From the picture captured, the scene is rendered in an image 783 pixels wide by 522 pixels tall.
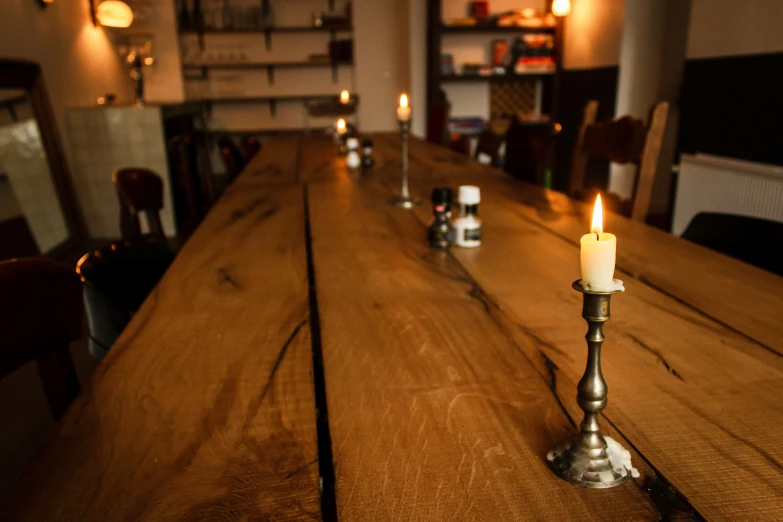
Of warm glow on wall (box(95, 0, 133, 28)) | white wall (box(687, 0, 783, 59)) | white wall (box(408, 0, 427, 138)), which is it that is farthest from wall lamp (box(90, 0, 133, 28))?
white wall (box(687, 0, 783, 59))

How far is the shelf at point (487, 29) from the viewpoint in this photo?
18.8 feet

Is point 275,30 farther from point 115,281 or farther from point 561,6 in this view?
point 115,281

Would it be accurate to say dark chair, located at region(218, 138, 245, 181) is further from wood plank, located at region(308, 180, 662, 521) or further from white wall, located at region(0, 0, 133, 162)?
wood plank, located at region(308, 180, 662, 521)

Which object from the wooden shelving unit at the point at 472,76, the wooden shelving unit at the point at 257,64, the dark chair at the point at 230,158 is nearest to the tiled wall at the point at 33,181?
the dark chair at the point at 230,158

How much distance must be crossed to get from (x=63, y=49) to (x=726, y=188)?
4838 mm

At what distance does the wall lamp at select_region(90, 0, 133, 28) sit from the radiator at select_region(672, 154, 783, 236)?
475 cm

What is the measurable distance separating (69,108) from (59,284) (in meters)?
4.39

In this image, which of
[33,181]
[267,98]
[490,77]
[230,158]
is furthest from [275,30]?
[230,158]

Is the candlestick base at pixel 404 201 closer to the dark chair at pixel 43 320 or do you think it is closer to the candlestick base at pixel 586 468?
the dark chair at pixel 43 320

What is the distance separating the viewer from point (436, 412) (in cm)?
69

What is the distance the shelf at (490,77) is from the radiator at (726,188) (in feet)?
8.87

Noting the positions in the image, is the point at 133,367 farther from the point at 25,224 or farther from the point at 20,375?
the point at 25,224

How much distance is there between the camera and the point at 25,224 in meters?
3.80

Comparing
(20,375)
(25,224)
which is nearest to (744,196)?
(20,375)
